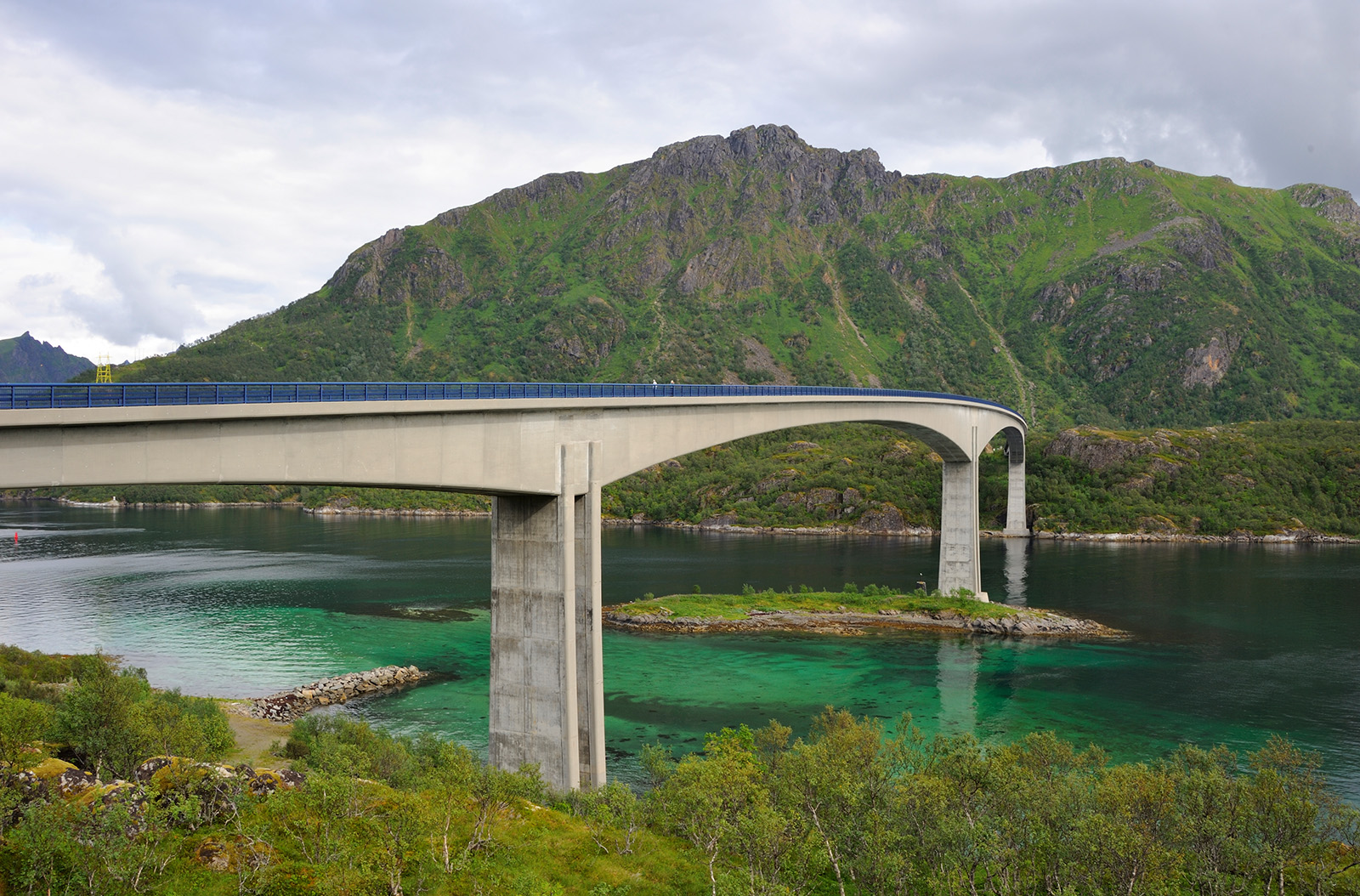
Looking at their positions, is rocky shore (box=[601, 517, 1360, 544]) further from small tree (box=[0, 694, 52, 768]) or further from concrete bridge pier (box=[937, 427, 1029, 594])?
small tree (box=[0, 694, 52, 768])

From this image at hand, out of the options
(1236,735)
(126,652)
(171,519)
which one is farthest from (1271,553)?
(171,519)

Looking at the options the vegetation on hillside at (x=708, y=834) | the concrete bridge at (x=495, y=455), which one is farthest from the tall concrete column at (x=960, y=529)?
the vegetation on hillside at (x=708, y=834)

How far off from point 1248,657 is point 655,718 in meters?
34.0

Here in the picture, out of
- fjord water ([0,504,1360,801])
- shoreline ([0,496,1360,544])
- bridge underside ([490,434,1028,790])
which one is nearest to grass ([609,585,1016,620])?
fjord water ([0,504,1360,801])

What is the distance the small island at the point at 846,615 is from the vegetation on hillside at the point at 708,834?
3327cm

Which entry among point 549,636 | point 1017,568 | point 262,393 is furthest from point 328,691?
point 1017,568

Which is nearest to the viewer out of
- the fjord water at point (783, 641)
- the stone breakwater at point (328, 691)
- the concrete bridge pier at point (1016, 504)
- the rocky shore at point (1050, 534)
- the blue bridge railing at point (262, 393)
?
the blue bridge railing at point (262, 393)

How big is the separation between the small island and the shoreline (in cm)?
1474

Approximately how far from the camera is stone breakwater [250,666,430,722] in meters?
38.1

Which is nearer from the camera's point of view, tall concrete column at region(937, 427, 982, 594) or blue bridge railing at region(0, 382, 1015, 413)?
blue bridge railing at region(0, 382, 1015, 413)

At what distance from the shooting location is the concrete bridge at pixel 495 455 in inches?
630

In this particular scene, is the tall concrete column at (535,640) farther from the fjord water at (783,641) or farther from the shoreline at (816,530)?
the shoreline at (816,530)

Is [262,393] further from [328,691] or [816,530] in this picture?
[816,530]

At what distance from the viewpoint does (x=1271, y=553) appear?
88.6 meters
